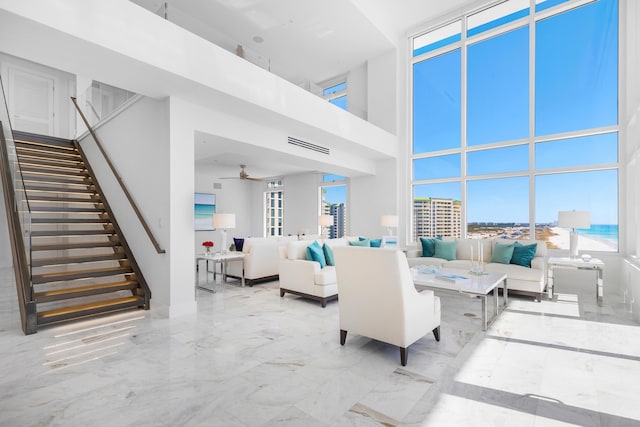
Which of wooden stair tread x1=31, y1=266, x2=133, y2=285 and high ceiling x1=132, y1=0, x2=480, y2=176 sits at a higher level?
high ceiling x1=132, y1=0, x2=480, y2=176

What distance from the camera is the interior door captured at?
821cm

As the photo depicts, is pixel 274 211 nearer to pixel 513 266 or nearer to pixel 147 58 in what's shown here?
pixel 513 266

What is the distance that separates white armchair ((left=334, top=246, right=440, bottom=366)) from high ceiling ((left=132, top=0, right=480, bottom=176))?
10.9ft

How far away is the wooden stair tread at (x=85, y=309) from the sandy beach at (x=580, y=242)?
744 centimetres

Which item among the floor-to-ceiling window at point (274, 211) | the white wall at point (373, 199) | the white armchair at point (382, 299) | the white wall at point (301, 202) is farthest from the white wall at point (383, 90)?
the white armchair at point (382, 299)

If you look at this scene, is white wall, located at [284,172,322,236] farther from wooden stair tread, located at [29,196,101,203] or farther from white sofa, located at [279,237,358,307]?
wooden stair tread, located at [29,196,101,203]

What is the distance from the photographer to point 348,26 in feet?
23.5

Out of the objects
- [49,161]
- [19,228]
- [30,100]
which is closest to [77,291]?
[19,228]

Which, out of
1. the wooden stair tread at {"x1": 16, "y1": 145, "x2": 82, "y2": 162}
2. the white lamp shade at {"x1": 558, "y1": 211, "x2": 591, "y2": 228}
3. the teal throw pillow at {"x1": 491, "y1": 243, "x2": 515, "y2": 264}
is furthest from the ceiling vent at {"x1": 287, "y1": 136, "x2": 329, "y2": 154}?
the wooden stair tread at {"x1": 16, "y1": 145, "x2": 82, "y2": 162}

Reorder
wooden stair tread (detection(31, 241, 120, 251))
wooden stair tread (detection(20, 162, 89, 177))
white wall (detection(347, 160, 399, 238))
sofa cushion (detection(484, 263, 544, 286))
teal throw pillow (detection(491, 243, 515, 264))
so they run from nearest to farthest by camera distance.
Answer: wooden stair tread (detection(31, 241, 120, 251))
sofa cushion (detection(484, 263, 544, 286))
teal throw pillow (detection(491, 243, 515, 264))
wooden stair tread (detection(20, 162, 89, 177))
white wall (detection(347, 160, 399, 238))

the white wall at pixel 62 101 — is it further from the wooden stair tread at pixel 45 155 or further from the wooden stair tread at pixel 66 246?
the wooden stair tread at pixel 66 246

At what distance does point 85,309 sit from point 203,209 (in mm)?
6758

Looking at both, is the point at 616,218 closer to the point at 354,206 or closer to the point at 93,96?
the point at 354,206

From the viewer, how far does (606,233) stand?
5664 millimetres
